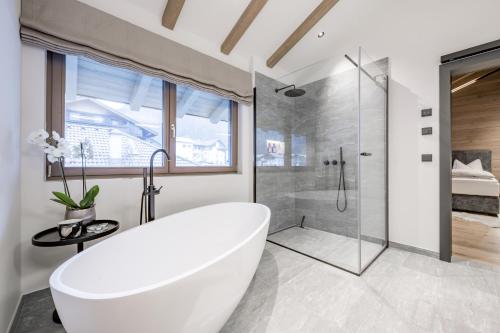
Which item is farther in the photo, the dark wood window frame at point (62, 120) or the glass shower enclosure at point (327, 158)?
the glass shower enclosure at point (327, 158)

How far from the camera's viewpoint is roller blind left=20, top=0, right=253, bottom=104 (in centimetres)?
140

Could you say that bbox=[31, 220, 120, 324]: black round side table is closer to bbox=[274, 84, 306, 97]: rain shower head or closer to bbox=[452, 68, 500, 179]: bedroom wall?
bbox=[274, 84, 306, 97]: rain shower head

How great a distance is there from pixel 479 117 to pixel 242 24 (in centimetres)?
582

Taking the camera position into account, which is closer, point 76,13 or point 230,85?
point 76,13

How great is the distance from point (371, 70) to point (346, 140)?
0.83 meters

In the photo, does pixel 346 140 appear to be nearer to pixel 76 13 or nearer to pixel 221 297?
pixel 221 297

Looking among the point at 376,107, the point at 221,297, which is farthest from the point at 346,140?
the point at 221,297

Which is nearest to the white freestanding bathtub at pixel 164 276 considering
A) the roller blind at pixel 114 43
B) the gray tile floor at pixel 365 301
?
the gray tile floor at pixel 365 301

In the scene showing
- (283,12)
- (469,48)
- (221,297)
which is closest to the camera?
(221,297)

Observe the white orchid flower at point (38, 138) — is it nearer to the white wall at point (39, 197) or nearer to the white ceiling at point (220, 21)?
the white wall at point (39, 197)

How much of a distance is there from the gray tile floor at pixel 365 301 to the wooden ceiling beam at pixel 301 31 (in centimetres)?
268

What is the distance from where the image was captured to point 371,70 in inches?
92.4

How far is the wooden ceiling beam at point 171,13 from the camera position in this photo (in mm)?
1896

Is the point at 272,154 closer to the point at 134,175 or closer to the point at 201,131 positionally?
the point at 201,131
